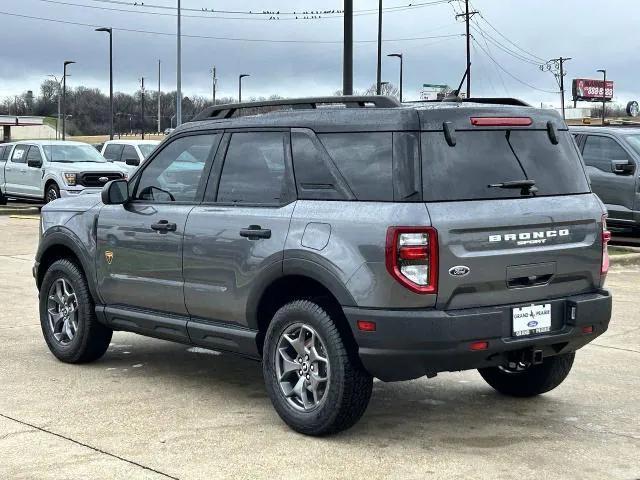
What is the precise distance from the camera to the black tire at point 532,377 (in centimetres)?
623

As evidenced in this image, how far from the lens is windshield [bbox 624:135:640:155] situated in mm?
15539

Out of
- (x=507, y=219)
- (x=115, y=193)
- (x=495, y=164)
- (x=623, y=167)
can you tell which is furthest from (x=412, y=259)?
(x=623, y=167)

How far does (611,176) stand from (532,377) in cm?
999

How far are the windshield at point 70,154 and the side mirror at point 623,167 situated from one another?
13.5 meters

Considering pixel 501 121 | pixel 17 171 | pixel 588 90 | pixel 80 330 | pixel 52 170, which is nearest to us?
pixel 501 121

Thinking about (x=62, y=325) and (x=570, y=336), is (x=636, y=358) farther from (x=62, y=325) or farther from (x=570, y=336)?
(x=62, y=325)

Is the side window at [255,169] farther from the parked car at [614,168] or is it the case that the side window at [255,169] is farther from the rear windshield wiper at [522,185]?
the parked car at [614,168]

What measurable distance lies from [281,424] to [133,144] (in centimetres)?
2232

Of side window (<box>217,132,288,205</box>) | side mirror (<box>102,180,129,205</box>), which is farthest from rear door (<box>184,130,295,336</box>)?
side mirror (<box>102,180,129,205</box>)

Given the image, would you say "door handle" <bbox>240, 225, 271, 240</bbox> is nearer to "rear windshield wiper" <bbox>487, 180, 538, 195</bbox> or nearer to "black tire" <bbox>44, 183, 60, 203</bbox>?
"rear windshield wiper" <bbox>487, 180, 538, 195</bbox>

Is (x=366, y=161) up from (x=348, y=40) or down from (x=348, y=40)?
down

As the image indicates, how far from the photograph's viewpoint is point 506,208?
526 centimetres

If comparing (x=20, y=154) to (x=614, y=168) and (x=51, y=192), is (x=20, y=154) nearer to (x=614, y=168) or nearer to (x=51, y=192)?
(x=51, y=192)

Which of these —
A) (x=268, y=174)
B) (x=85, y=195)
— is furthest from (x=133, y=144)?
(x=268, y=174)
